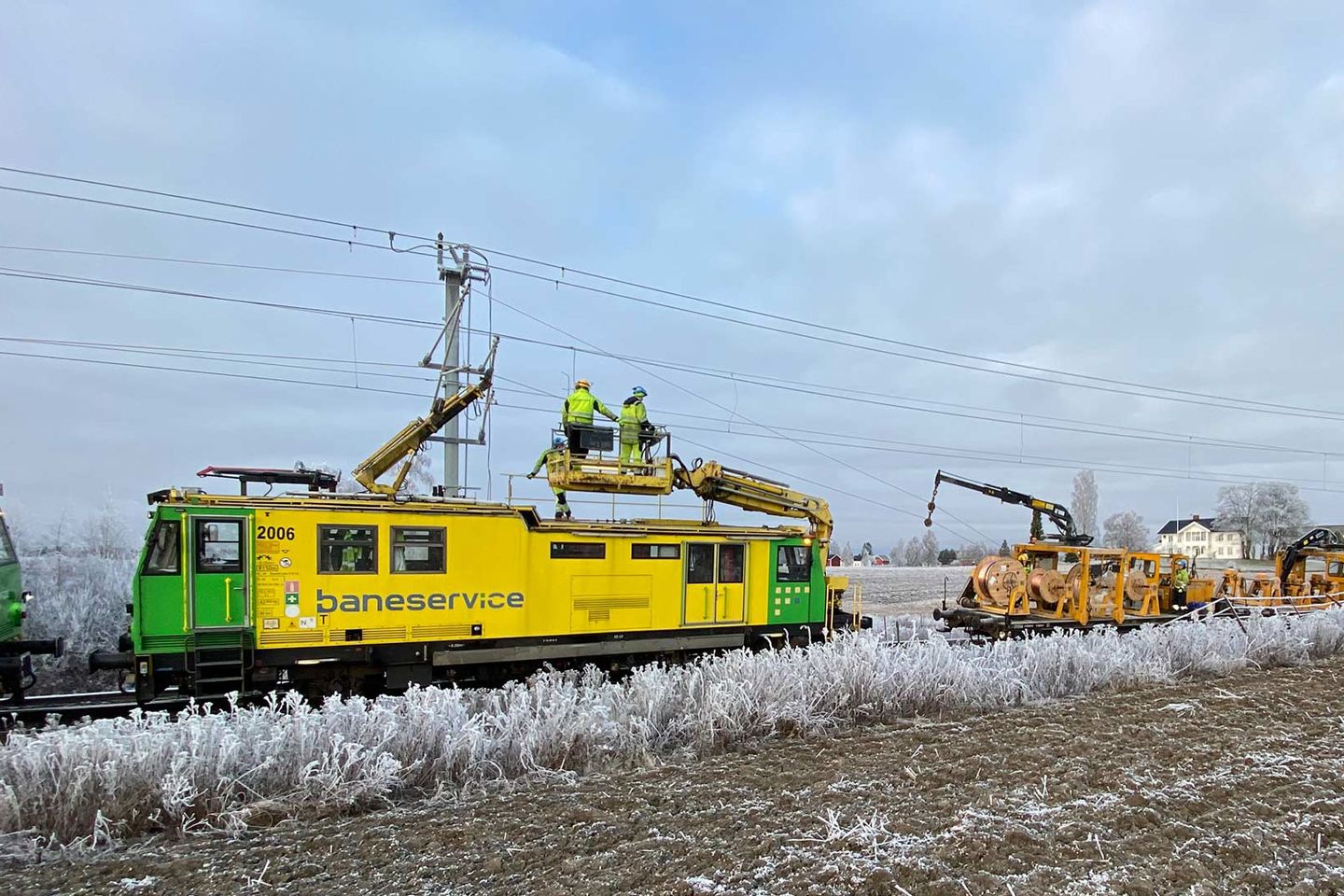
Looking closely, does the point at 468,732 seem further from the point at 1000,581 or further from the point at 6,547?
the point at 1000,581

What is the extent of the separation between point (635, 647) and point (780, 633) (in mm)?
2979

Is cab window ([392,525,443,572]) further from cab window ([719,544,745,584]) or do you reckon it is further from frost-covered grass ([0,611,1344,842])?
cab window ([719,544,745,584])

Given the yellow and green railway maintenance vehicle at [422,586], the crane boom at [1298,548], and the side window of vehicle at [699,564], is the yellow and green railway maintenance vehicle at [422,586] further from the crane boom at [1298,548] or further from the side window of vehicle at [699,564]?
the crane boom at [1298,548]

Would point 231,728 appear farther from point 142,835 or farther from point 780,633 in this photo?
point 780,633

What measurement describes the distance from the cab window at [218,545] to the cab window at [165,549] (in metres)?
0.22

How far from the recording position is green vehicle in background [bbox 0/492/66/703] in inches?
368

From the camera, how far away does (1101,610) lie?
55.5 ft

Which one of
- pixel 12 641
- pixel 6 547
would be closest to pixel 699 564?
pixel 12 641

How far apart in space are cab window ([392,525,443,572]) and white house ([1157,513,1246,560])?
94.7 metres

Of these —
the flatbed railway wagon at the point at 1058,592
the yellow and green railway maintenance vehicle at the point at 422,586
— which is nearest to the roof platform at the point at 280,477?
the yellow and green railway maintenance vehicle at the point at 422,586

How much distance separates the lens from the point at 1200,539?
367 feet

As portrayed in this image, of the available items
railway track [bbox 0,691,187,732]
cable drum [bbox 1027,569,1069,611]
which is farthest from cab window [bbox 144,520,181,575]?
cable drum [bbox 1027,569,1069,611]

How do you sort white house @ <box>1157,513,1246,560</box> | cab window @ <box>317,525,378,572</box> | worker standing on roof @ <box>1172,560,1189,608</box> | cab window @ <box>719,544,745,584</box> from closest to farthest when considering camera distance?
1. cab window @ <box>317,525,378,572</box>
2. cab window @ <box>719,544,745,584</box>
3. worker standing on roof @ <box>1172,560,1189,608</box>
4. white house @ <box>1157,513,1246,560</box>

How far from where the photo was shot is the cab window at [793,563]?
44.4ft
